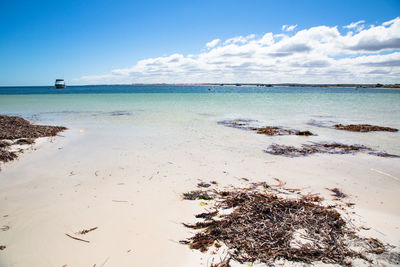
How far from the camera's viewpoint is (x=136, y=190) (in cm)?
523

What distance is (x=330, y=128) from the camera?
13.8 meters

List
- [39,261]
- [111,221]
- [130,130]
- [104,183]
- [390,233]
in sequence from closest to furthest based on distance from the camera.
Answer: [39,261], [390,233], [111,221], [104,183], [130,130]

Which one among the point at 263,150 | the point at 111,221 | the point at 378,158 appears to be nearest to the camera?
the point at 111,221

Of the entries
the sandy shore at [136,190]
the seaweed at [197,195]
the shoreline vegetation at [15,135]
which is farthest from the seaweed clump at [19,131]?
the seaweed at [197,195]

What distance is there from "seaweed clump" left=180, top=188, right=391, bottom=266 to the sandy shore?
35 cm

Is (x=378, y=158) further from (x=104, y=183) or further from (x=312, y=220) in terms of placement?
(x=104, y=183)

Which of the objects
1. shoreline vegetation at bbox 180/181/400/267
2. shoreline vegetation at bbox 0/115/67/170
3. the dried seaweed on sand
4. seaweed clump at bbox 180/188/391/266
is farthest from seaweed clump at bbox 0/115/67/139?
the dried seaweed on sand

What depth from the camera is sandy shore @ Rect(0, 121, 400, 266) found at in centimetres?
327

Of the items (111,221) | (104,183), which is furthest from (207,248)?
(104,183)

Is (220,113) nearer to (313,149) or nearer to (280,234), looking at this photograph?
(313,149)

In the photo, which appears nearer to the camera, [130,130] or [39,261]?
[39,261]

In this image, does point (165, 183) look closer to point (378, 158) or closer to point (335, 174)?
point (335, 174)

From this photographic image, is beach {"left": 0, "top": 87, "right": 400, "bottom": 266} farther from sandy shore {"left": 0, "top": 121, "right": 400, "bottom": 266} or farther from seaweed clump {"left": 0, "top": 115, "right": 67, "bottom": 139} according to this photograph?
seaweed clump {"left": 0, "top": 115, "right": 67, "bottom": 139}

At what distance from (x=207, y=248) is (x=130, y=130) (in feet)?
34.0
